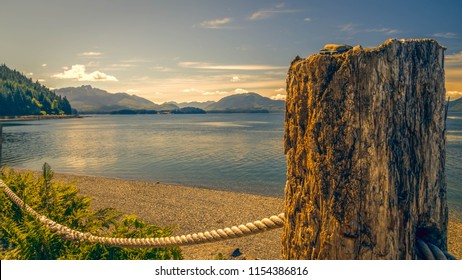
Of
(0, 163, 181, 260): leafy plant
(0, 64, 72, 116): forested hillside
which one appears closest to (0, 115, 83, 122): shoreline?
(0, 64, 72, 116): forested hillside

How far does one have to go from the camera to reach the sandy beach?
9536mm

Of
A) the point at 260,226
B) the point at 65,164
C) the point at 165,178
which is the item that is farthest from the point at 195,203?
the point at 65,164

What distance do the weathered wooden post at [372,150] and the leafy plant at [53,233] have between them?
2747 millimetres

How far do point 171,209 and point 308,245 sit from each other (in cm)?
1299

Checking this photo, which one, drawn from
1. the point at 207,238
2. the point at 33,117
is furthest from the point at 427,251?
the point at 33,117

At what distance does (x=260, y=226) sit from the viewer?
101 inches

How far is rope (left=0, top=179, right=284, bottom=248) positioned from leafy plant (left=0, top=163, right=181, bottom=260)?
3.3 inches

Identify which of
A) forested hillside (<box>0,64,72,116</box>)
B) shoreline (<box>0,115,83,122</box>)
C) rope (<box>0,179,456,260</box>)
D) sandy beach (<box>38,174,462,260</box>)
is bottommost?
sandy beach (<box>38,174,462,260</box>)

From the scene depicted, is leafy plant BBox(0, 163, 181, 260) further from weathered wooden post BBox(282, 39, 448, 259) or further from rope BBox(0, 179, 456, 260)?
weathered wooden post BBox(282, 39, 448, 259)

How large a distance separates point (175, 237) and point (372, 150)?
2012 mm

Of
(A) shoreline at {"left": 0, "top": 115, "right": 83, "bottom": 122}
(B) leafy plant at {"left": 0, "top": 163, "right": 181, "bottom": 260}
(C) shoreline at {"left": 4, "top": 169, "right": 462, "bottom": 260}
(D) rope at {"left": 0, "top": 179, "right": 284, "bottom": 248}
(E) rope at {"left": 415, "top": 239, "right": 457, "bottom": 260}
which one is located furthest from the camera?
(A) shoreline at {"left": 0, "top": 115, "right": 83, "bottom": 122}

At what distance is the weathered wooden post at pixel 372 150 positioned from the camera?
188cm

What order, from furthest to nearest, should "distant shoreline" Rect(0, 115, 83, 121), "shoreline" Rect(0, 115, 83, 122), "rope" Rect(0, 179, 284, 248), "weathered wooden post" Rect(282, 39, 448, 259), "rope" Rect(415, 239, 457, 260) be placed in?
"distant shoreline" Rect(0, 115, 83, 121)
"shoreline" Rect(0, 115, 83, 122)
"rope" Rect(0, 179, 284, 248)
"rope" Rect(415, 239, 457, 260)
"weathered wooden post" Rect(282, 39, 448, 259)

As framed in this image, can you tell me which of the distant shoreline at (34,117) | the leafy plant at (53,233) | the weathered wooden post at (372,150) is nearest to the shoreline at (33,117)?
the distant shoreline at (34,117)
